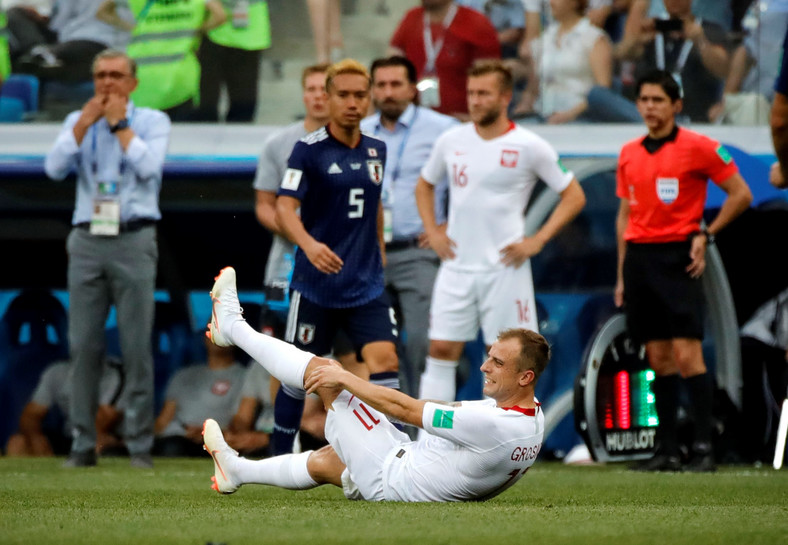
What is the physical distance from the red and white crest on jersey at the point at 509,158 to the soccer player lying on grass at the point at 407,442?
2.70m

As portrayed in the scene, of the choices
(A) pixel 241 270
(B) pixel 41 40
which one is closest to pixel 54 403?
(A) pixel 241 270

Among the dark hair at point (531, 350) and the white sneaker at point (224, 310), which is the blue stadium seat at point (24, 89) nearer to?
the white sneaker at point (224, 310)

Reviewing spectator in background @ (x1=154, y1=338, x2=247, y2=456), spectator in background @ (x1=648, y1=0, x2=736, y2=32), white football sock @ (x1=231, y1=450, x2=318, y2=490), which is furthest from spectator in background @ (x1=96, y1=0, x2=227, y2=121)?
white football sock @ (x1=231, y1=450, x2=318, y2=490)

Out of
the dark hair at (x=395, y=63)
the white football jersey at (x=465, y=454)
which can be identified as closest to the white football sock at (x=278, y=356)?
the white football jersey at (x=465, y=454)

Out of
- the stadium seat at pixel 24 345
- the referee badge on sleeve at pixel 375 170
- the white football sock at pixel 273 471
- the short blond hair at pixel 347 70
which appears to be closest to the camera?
the white football sock at pixel 273 471

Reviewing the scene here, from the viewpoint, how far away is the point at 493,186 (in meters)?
7.89

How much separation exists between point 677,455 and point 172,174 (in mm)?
3996

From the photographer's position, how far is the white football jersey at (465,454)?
5.03 meters

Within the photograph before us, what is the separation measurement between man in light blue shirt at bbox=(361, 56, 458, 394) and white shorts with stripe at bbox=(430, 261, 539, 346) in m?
0.66

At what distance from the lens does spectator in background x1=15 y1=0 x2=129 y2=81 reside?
9.73 meters

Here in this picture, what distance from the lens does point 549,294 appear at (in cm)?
977

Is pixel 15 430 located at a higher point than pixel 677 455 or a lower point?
lower

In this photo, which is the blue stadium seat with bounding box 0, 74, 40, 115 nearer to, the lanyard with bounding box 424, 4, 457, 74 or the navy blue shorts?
the lanyard with bounding box 424, 4, 457, 74

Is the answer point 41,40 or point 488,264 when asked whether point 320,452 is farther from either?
point 41,40
